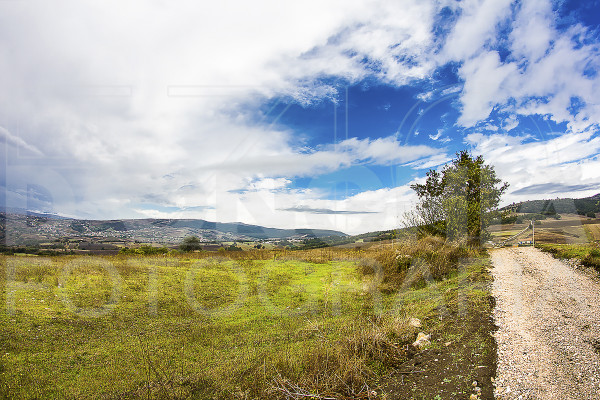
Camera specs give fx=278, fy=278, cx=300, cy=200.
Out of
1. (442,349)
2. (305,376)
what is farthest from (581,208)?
(305,376)

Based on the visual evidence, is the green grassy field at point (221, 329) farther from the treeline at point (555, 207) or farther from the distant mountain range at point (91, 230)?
the distant mountain range at point (91, 230)

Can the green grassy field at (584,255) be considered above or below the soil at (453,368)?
above

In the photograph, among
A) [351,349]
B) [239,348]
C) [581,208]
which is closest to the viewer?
[351,349]

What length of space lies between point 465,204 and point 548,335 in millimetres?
14404

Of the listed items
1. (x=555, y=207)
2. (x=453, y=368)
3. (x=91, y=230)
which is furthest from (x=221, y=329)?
(x=91, y=230)

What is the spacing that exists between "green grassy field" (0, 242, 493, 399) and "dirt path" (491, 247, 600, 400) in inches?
25.2

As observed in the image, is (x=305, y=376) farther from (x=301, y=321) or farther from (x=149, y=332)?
(x=149, y=332)

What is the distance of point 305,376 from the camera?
5.78 meters

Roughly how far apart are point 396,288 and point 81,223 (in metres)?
92.9

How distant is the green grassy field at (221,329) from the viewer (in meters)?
5.68

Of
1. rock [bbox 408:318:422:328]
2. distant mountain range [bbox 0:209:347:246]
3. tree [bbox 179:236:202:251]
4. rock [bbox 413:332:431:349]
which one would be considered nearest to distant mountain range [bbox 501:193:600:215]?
rock [bbox 408:318:422:328]

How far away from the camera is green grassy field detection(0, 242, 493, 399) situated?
5.68 metres

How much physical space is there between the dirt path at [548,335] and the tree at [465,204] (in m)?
8.64

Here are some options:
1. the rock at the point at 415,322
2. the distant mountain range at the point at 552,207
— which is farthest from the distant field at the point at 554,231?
the rock at the point at 415,322
